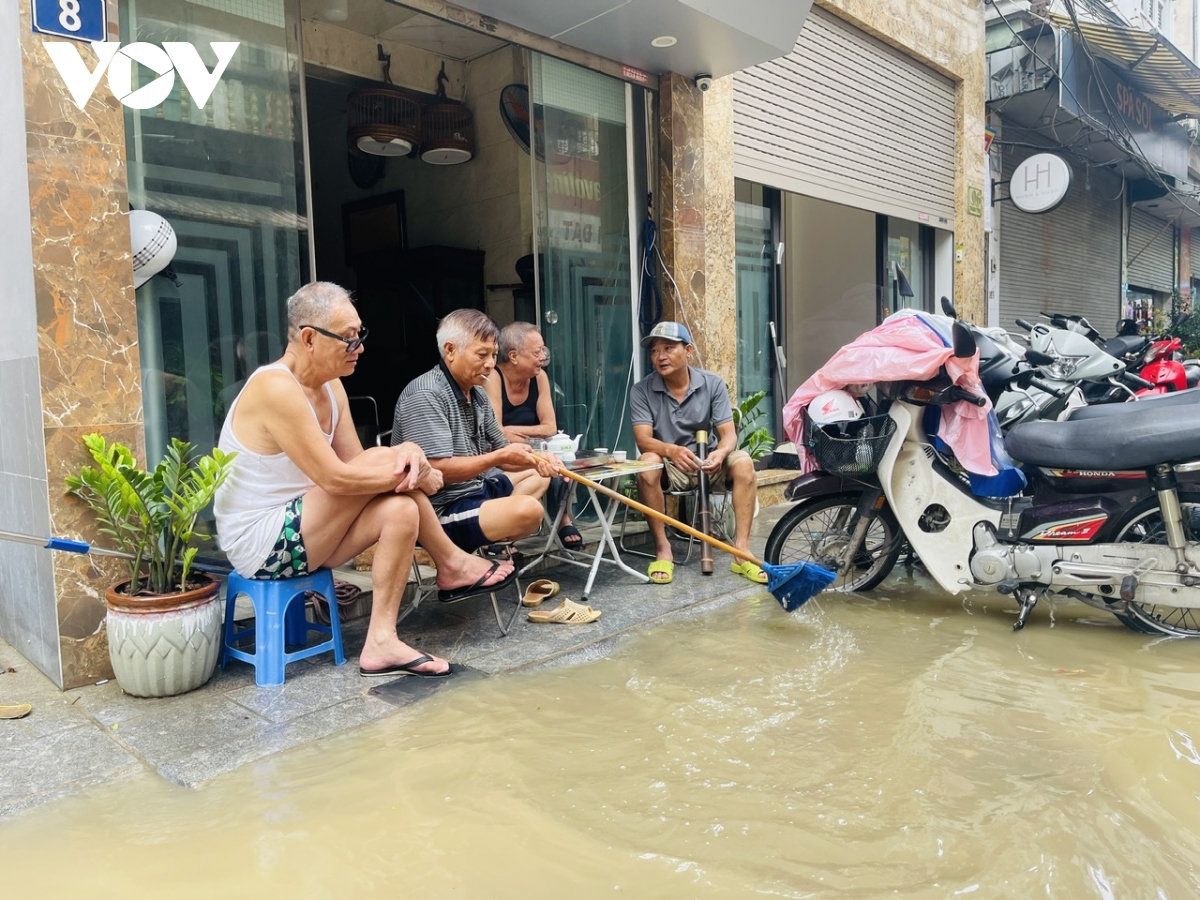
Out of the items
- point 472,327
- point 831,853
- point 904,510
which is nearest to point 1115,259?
point 904,510

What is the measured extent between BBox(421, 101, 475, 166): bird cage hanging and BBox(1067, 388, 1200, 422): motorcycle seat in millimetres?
5138

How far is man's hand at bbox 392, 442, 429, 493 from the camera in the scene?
3301mm

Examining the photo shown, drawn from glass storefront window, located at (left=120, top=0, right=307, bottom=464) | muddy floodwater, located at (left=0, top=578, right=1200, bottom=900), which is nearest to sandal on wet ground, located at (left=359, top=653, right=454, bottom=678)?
muddy floodwater, located at (left=0, top=578, right=1200, bottom=900)

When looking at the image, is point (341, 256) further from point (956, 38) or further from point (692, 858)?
point (692, 858)

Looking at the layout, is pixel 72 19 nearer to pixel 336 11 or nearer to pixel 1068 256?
pixel 336 11

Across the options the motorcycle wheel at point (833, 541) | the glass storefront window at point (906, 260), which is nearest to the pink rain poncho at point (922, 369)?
the motorcycle wheel at point (833, 541)

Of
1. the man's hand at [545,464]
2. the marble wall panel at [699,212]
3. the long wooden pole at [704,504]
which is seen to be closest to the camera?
the man's hand at [545,464]

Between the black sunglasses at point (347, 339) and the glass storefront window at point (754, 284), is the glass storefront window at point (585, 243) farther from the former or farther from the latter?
the black sunglasses at point (347, 339)

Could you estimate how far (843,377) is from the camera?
4.02 metres

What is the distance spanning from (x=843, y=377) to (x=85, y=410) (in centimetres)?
315

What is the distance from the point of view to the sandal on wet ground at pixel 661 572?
4758 millimetres

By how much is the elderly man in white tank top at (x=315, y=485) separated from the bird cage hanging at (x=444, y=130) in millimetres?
4163

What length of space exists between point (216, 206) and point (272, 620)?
190 cm

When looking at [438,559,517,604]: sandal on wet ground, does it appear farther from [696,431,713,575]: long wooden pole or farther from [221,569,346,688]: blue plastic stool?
[696,431,713,575]: long wooden pole
